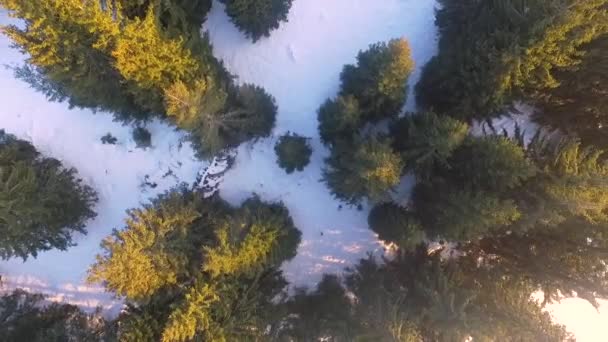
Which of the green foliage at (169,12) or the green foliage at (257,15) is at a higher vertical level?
the green foliage at (257,15)

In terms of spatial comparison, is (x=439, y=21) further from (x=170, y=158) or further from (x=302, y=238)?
(x=170, y=158)

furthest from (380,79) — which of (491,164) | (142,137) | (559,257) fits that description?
(142,137)

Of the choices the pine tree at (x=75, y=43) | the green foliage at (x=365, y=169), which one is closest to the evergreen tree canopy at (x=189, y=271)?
the green foliage at (x=365, y=169)

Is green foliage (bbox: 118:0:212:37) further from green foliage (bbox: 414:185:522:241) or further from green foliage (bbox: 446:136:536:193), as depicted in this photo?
green foliage (bbox: 414:185:522:241)

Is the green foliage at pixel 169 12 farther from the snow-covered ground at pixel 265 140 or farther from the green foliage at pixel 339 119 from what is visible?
the green foliage at pixel 339 119

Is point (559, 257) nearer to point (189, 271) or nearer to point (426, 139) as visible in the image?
Answer: point (426, 139)
